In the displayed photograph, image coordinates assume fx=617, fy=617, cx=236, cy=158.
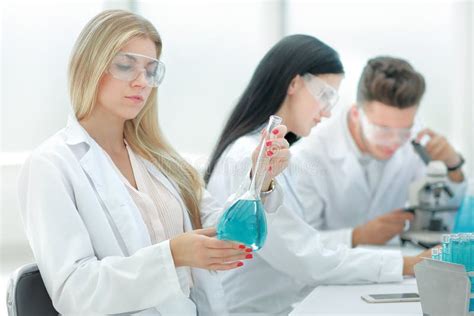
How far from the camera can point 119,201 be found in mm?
1679

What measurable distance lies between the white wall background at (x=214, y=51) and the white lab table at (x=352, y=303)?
7.91ft

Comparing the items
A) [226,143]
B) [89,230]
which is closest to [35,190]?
[89,230]

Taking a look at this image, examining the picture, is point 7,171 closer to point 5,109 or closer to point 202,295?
point 5,109

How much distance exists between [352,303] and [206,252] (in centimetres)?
59

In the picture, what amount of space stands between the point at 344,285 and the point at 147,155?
785mm

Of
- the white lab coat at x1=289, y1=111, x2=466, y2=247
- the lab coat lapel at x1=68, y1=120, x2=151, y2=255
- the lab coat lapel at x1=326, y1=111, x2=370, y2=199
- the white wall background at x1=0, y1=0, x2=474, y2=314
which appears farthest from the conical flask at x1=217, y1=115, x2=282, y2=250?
the white wall background at x1=0, y1=0, x2=474, y2=314

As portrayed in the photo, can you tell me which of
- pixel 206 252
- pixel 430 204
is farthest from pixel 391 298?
pixel 430 204

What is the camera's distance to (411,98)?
2957 mm

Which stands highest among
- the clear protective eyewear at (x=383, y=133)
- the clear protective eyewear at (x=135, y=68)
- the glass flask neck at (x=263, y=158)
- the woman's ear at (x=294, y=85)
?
the clear protective eyewear at (x=135, y=68)

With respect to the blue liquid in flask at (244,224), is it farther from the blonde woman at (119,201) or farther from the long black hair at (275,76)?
the long black hair at (275,76)

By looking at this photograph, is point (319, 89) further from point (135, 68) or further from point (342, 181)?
point (342, 181)

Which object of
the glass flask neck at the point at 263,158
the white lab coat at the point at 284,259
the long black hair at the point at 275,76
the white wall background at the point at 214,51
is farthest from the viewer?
the white wall background at the point at 214,51

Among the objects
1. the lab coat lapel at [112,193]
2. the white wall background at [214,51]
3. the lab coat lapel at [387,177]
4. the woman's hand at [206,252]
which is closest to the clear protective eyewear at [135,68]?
the lab coat lapel at [112,193]

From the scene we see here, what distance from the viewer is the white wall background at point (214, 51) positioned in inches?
179
